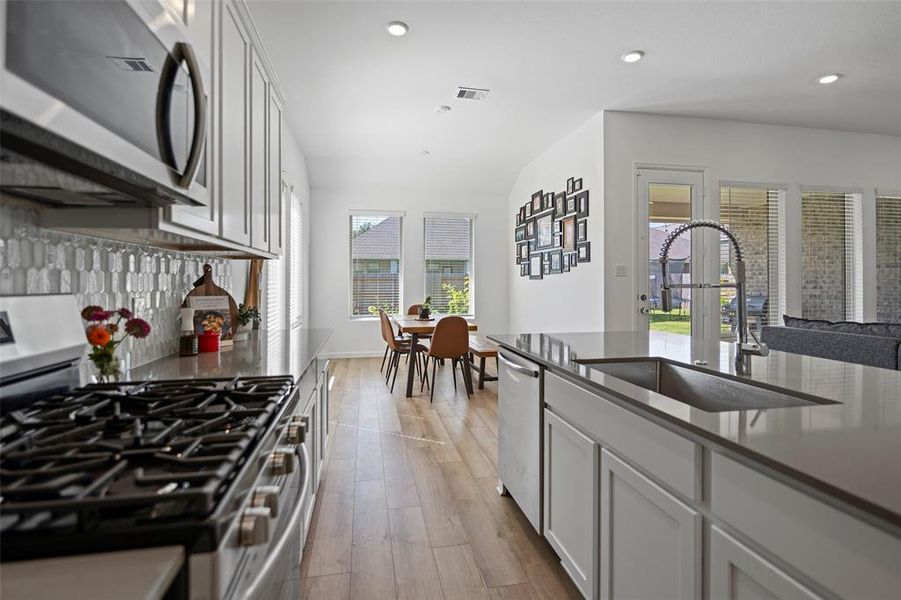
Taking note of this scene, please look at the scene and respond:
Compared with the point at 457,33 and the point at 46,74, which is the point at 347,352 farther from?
the point at 46,74

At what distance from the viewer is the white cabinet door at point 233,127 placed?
157 cm

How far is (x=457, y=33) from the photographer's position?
119 inches

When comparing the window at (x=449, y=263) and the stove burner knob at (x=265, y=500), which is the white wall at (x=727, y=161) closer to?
the window at (x=449, y=263)

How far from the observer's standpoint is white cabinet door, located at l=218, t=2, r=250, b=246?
1.57m

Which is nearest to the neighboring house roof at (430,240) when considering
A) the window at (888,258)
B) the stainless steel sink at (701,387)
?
the window at (888,258)

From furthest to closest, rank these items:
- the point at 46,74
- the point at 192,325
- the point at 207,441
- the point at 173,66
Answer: the point at 192,325
the point at 173,66
the point at 207,441
the point at 46,74

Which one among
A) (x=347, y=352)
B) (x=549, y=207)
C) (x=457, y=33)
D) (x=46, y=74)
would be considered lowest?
(x=347, y=352)

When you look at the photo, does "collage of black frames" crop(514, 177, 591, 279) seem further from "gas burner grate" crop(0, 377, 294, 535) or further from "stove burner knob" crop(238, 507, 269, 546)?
"stove burner knob" crop(238, 507, 269, 546)

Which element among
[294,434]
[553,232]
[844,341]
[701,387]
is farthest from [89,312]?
[553,232]

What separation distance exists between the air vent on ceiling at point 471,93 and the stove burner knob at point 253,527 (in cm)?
382

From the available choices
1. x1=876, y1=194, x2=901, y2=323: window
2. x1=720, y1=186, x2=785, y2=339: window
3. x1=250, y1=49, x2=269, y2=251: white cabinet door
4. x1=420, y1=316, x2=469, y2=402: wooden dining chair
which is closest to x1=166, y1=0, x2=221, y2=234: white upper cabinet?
x1=250, y1=49, x2=269, y2=251: white cabinet door

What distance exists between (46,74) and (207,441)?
0.62 meters

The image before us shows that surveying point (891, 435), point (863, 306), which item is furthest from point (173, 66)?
point (863, 306)

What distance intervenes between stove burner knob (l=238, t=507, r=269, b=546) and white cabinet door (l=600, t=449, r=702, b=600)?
86 centimetres
